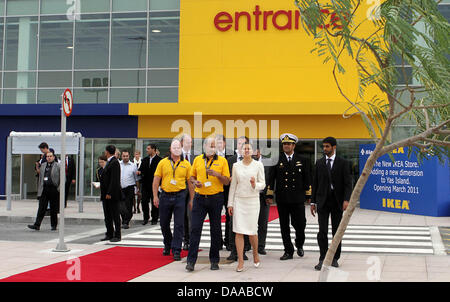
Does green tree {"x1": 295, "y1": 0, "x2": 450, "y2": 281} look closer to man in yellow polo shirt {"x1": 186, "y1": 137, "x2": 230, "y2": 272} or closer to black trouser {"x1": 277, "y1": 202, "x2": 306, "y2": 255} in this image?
man in yellow polo shirt {"x1": 186, "y1": 137, "x2": 230, "y2": 272}

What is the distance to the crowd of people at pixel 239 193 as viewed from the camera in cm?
799

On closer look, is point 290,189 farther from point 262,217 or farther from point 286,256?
point 286,256

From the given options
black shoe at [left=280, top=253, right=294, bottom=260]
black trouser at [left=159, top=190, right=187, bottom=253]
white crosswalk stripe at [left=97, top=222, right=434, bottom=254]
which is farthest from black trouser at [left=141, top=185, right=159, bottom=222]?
black shoe at [left=280, top=253, right=294, bottom=260]

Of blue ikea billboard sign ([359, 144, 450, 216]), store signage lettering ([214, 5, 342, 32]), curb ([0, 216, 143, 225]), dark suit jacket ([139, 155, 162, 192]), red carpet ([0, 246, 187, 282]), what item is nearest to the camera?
red carpet ([0, 246, 187, 282])

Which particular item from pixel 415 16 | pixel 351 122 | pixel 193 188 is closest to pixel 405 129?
pixel 415 16

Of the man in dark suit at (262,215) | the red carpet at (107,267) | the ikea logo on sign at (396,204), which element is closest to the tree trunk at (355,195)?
the red carpet at (107,267)

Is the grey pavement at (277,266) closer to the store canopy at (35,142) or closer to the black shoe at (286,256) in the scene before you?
the black shoe at (286,256)

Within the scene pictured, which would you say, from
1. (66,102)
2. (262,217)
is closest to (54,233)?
(66,102)

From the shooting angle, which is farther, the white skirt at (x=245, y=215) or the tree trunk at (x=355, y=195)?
the white skirt at (x=245, y=215)

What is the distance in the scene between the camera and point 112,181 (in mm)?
10820

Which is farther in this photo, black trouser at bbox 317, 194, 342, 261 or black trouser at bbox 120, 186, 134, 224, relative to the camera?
black trouser at bbox 120, 186, 134, 224

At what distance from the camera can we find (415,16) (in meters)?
4.20

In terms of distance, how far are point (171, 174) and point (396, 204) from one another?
10.8 meters

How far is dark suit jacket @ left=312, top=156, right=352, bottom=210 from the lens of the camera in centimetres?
820
